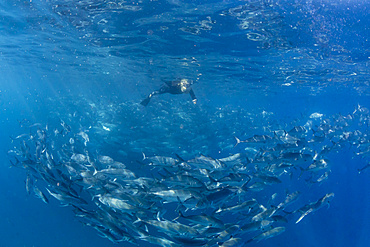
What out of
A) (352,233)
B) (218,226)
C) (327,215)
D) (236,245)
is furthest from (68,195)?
(352,233)

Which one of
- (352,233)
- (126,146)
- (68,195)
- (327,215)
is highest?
(68,195)

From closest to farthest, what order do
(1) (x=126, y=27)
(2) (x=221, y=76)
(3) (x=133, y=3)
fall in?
(3) (x=133, y=3) < (1) (x=126, y=27) < (2) (x=221, y=76)

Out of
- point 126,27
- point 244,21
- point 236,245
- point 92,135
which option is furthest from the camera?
point 92,135

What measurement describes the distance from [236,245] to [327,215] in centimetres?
1935

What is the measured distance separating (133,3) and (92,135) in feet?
33.7

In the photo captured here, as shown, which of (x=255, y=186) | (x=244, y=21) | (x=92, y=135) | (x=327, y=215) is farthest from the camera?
(x=327, y=215)

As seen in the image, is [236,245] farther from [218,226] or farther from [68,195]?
[68,195]

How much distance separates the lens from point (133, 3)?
1144 cm

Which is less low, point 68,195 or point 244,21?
point 244,21

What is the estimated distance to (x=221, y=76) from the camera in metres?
26.1

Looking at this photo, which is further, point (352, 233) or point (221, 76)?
point (221, 76)

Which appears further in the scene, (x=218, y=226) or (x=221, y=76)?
(x=221, y=76)

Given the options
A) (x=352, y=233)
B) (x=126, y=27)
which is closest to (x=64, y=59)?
(x=126, y=27)

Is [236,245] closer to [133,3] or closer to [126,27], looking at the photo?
[133,3]
